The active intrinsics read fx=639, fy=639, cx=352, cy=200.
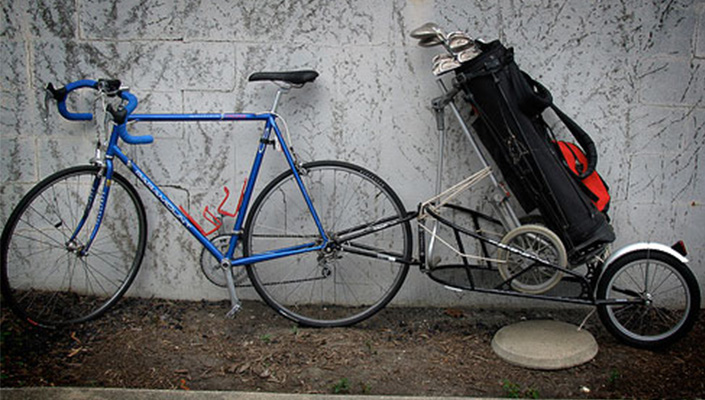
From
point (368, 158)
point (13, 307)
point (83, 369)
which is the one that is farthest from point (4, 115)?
point (368, 158)

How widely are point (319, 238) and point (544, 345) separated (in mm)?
1580

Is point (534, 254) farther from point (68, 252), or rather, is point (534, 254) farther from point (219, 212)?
point (68, 252)

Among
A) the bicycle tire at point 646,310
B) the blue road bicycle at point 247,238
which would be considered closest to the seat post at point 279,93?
the blue road bicycle at point 247,238

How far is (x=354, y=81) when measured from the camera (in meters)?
4.39

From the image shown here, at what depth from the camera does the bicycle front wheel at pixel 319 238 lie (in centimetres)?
446

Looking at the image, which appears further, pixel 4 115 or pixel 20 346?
pixel 4 115

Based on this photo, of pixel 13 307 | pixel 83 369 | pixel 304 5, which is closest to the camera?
pixel 83 369

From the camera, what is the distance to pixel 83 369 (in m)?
3.73

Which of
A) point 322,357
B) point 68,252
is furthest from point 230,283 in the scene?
point 68,252

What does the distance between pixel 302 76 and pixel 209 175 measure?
40.8 inches

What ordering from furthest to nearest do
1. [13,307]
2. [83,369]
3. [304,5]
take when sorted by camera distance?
[304,5] → [13,307] → [83,369]

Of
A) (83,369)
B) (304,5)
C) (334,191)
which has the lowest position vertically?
(83,369)

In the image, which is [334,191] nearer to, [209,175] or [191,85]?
[209,175]

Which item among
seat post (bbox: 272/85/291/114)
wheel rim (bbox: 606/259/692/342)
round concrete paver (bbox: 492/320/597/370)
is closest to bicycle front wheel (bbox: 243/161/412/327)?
seat post (bbox: 272/85/291/114)
